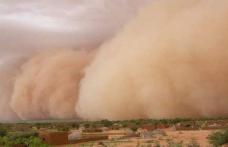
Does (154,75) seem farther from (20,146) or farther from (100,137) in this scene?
(20,146)

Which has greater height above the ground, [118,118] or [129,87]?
[129,87]

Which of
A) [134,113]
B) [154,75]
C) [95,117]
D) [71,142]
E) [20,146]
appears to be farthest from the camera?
[95,117]

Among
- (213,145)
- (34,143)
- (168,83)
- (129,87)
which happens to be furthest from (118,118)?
(213,145)

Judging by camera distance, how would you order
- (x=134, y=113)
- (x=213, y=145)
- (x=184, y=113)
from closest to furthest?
(x=213, y=145), (x=184, y=113), (x=134, y=113)

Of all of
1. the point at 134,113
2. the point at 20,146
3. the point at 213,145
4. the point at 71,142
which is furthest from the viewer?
the point at 134,113

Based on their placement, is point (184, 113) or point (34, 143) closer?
point (34, 143)

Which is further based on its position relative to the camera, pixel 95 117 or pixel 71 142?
pixel 95 117

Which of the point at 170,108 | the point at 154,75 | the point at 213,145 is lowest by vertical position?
the point at 213,145

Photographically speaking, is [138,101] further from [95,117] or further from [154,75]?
[95,117]

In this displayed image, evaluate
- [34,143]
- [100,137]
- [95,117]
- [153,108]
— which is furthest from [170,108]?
[34,143]
